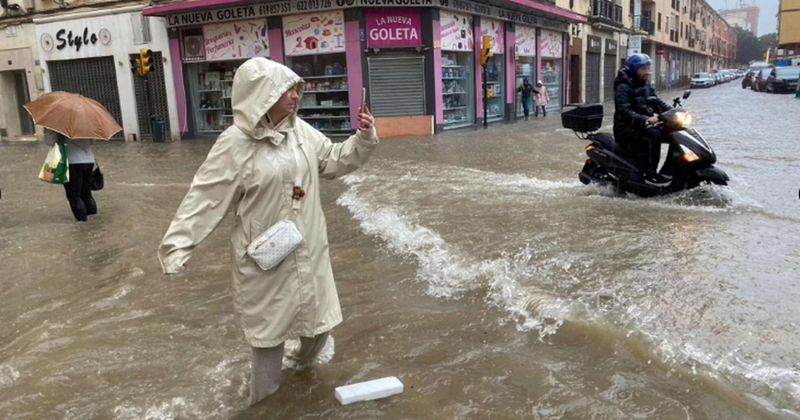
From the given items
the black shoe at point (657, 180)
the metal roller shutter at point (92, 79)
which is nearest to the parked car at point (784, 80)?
the black shoe at point (657, 180)

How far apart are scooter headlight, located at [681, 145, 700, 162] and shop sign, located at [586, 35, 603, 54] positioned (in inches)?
1058

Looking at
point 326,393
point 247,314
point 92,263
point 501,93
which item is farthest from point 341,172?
point 501,93

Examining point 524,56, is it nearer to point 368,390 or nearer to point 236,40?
point 236,40

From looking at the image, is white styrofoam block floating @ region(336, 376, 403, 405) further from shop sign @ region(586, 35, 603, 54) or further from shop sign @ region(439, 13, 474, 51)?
shop sign @ region(586, 35, 603, 54)

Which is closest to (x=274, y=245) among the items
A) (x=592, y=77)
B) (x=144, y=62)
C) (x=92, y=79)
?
(x=144, y=62)

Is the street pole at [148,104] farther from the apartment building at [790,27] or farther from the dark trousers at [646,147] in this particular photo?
the apartment building at [790,27]

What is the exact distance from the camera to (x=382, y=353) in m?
3.93

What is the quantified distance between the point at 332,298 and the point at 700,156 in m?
5.28

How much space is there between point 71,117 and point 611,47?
33.8 meters

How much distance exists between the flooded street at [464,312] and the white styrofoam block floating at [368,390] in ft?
0.16

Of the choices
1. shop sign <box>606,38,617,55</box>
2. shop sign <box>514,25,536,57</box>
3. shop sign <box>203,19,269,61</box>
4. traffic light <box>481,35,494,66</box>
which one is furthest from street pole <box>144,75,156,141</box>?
shop sign <box>606,38,617,55</box>

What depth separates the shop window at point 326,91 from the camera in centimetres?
1872

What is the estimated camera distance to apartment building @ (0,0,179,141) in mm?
20766

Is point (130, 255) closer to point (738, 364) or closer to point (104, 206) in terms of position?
point (104, 206)
